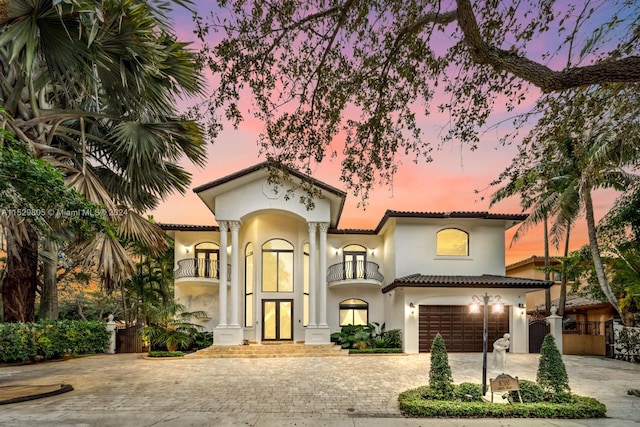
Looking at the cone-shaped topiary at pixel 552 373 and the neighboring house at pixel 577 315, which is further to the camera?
the neighboring house at pixel 577 315

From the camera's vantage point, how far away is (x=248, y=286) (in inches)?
792

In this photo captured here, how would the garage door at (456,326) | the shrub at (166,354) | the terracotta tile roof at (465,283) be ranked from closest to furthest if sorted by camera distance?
1. the shrub at (166,354)
2. the terracotta tile roof at (465,283)
3. the garage door at (456,326)

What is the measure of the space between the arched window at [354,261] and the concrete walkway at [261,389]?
459 centimetres

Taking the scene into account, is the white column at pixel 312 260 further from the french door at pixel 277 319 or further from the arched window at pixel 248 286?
the arched window at pixel 248 286

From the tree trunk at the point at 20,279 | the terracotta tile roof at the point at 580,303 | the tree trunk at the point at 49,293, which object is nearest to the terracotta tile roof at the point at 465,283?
the terracotta tile roof at the point at 580,303

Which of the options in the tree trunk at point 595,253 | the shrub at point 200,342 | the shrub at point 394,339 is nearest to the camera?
the tree trunk at point 595,253

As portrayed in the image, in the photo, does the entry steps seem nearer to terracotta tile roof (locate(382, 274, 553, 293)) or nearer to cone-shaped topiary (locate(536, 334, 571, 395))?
terracotta tile roof (locate(382, 274, 553, 293))

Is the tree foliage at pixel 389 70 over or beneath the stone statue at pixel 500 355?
over

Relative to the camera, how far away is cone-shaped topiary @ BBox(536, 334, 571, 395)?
8078 millimetres

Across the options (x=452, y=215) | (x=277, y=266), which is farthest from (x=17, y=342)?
(x=452, y=215)

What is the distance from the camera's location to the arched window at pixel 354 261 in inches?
782

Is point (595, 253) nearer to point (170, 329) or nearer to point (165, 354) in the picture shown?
point (165, 354)

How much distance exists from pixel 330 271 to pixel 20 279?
12.0 m

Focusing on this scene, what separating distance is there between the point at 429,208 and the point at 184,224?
11139 millimetres
